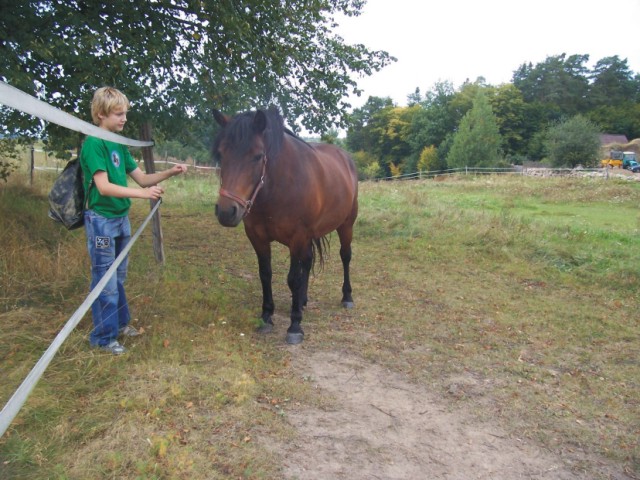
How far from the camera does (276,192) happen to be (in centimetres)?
420

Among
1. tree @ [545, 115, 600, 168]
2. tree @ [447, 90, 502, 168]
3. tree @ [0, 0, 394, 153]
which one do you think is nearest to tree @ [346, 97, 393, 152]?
tree @ [447, 90, 502, 168]

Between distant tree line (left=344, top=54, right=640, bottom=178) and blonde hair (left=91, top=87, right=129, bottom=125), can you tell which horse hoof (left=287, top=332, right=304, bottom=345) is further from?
distant tree line (left=344, top=54, right=640, bottom=178)

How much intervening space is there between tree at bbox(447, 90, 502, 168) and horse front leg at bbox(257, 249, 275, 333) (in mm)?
53480

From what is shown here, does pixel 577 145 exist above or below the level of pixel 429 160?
below

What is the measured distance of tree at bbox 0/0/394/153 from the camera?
4.82 meters

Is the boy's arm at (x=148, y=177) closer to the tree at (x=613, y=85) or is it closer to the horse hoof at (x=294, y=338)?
the horse hoof at (x=294, y=338)

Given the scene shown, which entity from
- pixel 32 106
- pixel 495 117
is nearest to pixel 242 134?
pixel 32 106

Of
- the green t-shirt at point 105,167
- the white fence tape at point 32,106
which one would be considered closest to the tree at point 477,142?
the green t-shirt at point 105,167

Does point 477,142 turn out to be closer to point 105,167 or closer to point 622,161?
point 622,161

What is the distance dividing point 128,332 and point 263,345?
1219mm

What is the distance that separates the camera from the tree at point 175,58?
482cm

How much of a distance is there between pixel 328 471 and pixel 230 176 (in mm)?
2267

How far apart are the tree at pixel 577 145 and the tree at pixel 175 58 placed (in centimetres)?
3945

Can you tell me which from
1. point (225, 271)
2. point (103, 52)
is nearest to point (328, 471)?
point (225, 271)
